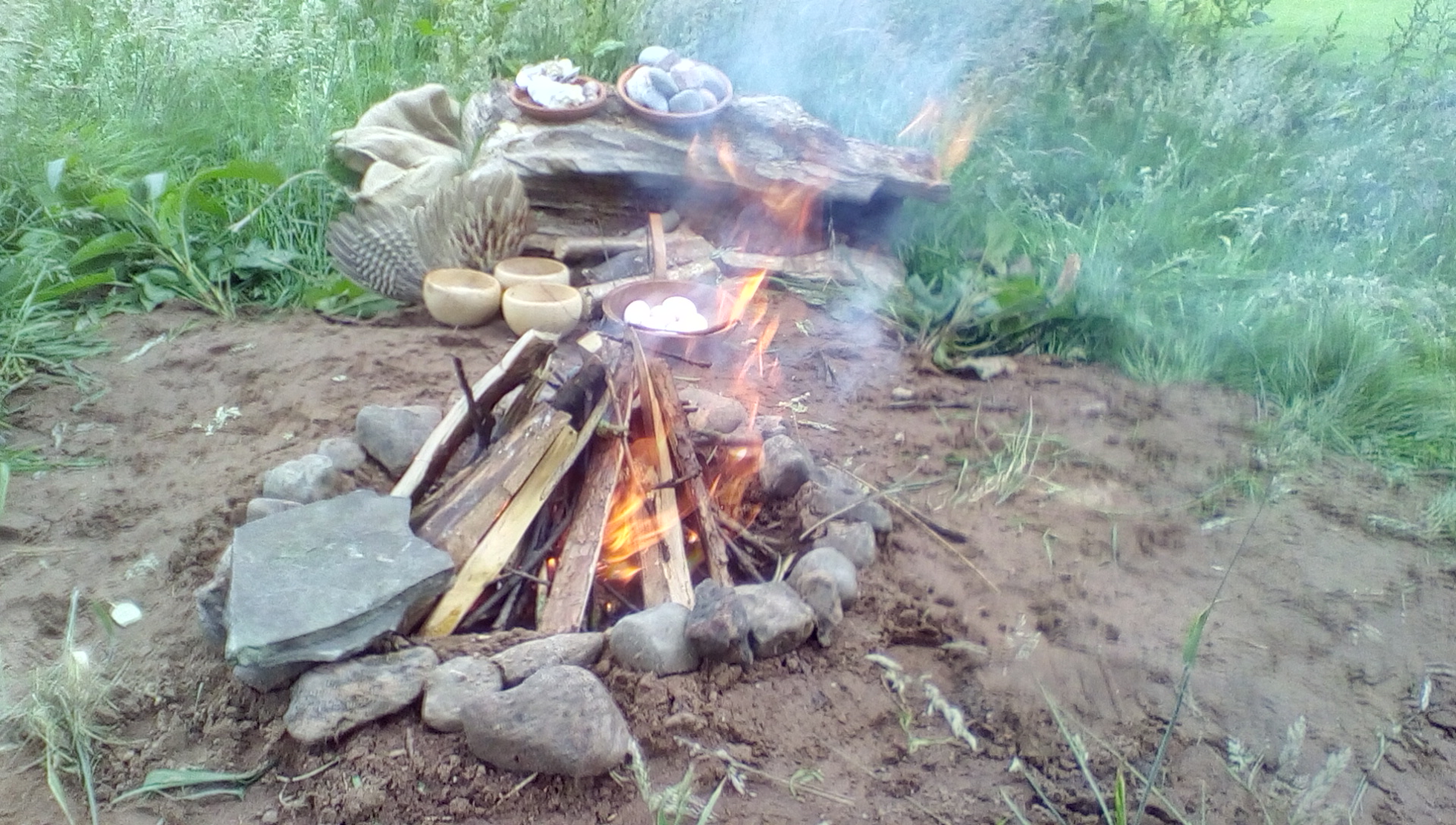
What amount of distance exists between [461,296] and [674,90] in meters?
1.79

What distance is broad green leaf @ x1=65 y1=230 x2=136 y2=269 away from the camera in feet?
14.5

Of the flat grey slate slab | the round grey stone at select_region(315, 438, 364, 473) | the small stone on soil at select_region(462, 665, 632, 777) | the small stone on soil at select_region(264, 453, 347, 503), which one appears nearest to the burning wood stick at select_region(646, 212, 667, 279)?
the round grey stone at select_region(315, 438, 364, 473)

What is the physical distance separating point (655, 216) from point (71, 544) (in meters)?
3.14

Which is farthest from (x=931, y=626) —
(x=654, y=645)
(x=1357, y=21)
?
(x=1357, y=21)

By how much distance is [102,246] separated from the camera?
14.6 ft

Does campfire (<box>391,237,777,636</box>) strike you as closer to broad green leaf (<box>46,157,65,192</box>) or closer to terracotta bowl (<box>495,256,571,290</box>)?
terracotta bowl (<box>495,256,571,290</box>)

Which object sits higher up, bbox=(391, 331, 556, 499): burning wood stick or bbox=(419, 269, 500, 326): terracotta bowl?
bbox=(391, 331, 556, 499): burning wood stick

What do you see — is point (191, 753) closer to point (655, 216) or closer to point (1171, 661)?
point (1171, 661)

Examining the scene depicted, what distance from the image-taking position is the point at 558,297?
435cm

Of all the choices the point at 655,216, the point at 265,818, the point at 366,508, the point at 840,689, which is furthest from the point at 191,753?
the point at 655,216

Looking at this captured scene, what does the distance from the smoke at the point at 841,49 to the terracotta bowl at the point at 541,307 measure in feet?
7.65

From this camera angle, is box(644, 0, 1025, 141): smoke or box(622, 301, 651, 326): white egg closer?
box(622, 301, 651, 326): white egg

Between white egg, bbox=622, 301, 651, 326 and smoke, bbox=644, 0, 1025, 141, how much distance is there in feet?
7.39

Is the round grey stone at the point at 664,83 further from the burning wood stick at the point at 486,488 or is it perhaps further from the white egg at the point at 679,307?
the burning wood stick at the point at 486,488
